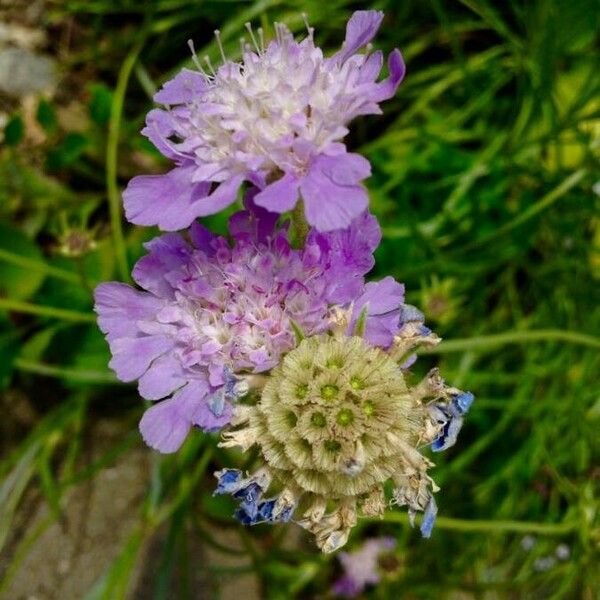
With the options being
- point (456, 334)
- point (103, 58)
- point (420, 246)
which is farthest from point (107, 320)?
point (103, 58)

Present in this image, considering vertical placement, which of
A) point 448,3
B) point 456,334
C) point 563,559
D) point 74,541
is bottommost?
point 563,559

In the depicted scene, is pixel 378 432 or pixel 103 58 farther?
pixel 103 58

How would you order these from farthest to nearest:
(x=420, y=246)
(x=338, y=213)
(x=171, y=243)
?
(x=420, y=246) < (x=171, y=243) < (x=338, y=213)

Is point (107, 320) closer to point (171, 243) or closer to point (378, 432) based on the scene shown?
point (171, 243)

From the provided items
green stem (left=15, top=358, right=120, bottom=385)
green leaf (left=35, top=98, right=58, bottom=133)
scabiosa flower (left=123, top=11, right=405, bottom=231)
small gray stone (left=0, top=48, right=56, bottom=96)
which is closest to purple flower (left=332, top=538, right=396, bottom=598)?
green stem (left=15, top=358, right=120, bottom=385)

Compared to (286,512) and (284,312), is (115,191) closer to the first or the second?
(284,312)

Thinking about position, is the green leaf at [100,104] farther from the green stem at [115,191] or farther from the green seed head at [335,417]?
the green seed head at [335,417]

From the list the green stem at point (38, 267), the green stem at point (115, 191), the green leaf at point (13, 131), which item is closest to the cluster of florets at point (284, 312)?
the green stem at point (115, 191)
